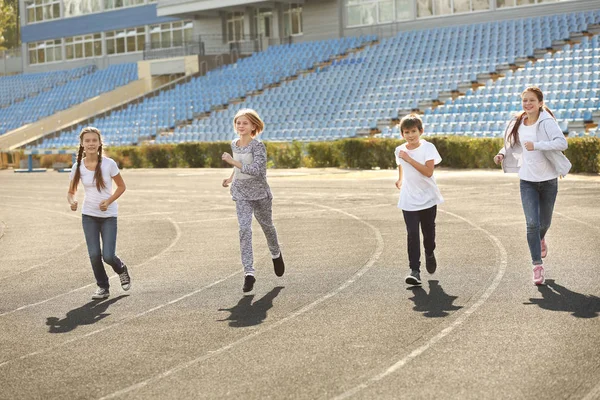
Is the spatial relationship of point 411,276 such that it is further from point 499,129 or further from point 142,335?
point 499,129

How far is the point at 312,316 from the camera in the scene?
28.4 ft

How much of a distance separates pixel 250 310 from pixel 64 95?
5398cm

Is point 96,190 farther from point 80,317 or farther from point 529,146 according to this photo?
point 529,146

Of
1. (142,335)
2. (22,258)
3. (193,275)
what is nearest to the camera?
(142,335)

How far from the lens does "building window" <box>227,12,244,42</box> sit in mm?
57562

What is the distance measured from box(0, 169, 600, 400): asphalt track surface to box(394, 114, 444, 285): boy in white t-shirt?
0.43m

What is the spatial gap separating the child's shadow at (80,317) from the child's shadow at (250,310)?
44.8 inches

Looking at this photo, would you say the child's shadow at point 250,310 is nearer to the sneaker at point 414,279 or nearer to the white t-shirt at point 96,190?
the sneaker at point 414,279

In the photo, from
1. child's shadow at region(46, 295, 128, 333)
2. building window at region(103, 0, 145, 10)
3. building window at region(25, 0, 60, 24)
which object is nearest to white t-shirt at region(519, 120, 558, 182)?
child's shadow at region(46, 295, 128, 333)

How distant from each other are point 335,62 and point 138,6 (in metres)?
24.1

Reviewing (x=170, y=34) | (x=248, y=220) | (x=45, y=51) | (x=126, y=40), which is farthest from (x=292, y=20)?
(x=248, y=220)

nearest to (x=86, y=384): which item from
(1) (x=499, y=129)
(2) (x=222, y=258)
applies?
(2) (x=222, y=258)

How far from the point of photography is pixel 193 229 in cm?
1678

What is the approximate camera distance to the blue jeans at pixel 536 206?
9883mm
